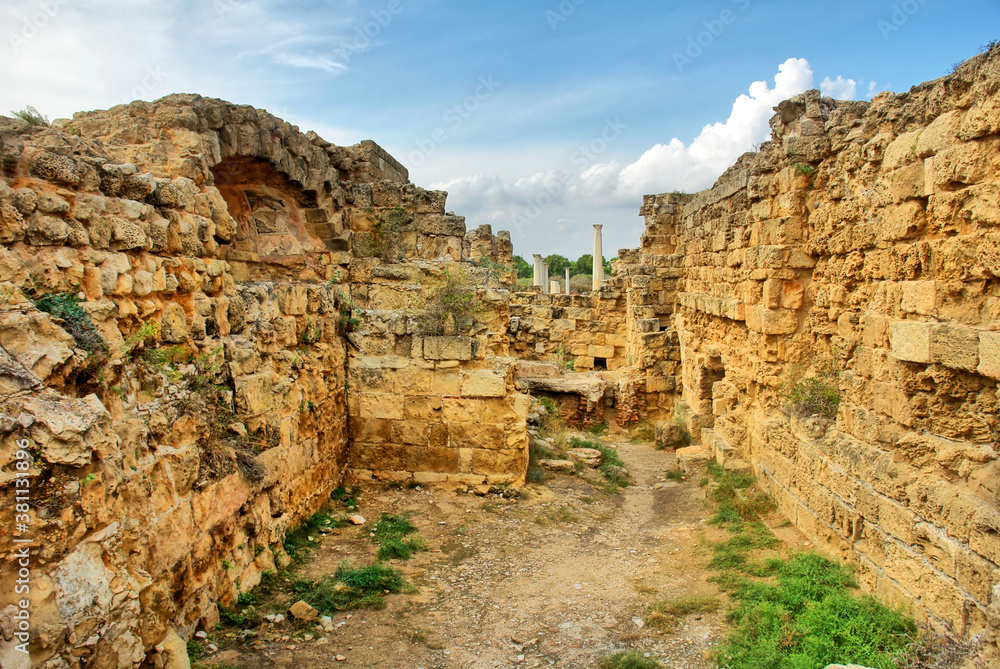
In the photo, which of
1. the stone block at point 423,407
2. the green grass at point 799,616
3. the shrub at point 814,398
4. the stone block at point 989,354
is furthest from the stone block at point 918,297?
the stone block at point 423,407

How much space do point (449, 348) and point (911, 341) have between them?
4120 mm

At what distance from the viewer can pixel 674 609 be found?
4.43m

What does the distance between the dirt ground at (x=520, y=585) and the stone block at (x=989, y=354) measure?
2.27m

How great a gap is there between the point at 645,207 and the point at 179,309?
34.9 feet

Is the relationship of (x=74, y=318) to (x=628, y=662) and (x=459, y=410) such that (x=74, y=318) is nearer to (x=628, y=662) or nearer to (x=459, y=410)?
(x=628, y=662)

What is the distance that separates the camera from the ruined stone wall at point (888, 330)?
12.1ft

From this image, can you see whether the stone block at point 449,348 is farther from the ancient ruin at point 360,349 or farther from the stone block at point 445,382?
the stone block at point 445,382

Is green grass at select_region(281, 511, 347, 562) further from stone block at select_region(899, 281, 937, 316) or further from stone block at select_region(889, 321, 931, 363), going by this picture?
stone block at select_region(899, 281, 937, 316)

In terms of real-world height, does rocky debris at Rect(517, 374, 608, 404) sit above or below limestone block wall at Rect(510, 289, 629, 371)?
below

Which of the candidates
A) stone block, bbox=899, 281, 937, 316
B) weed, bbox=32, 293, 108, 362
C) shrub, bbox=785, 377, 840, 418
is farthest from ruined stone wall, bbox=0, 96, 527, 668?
stone block, bbox=899, 281, 937, 316

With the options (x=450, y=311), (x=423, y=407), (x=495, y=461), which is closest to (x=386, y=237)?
(x=450, y=311)

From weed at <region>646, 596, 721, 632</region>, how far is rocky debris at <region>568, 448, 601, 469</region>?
3.54 m

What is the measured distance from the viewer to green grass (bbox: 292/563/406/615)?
4.30 metres

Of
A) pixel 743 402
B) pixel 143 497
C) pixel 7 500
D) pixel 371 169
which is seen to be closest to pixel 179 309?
pixel 143 497
